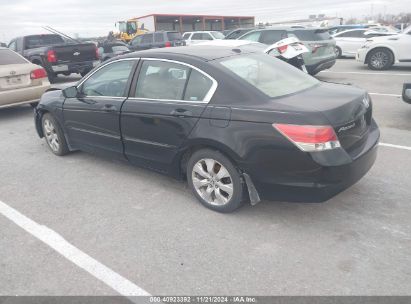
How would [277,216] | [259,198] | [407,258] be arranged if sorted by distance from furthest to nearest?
[277,216] < [259,198] < [407,258]

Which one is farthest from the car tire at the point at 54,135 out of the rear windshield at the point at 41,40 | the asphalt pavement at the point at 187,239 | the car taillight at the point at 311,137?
the rear windshield at the point at 41,40

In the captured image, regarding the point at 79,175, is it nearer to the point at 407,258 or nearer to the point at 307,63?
the point at 407,258

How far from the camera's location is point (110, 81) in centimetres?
459

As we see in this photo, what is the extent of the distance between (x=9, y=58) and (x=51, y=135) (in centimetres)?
379

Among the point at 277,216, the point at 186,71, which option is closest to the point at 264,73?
the point at 186,71

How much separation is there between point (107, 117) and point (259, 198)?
209 centimetres

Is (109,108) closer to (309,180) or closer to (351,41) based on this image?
(309,180)

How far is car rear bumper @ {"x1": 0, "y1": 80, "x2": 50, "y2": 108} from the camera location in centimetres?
782

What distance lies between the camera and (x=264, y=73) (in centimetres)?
390

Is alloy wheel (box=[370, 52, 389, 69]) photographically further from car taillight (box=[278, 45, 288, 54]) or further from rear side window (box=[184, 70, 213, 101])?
rear side window (box=[184, 70, 213, 101])

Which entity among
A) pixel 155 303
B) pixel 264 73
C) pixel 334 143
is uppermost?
pixel 264 73

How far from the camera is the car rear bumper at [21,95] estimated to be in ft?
25.7

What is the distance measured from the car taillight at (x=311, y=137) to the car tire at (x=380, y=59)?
37.4ft

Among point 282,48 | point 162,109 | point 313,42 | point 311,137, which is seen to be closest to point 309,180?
point 311,137
